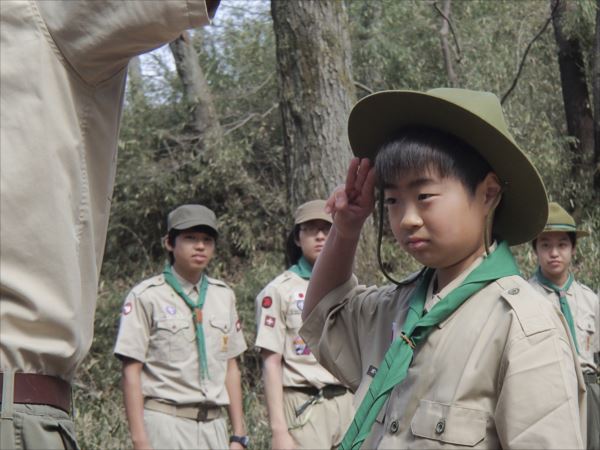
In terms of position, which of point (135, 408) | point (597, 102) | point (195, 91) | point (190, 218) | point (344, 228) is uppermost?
point (195, 91)

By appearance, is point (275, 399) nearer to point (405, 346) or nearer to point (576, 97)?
point (405, 346)

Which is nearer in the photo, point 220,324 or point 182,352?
point 182,352

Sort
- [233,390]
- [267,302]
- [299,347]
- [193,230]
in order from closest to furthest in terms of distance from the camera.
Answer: [299,347] < [267,302] < [193,230] < [233,390]

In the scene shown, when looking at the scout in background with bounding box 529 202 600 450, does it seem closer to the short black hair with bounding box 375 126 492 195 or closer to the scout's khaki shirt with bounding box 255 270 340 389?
the scout's khaki shirt with bounding box 255 270 340 389

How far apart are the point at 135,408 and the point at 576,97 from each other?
8217 mm

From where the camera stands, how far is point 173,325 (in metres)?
5.26

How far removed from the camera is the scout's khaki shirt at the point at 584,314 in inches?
257

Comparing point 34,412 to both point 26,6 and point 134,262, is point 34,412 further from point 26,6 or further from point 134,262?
point 134,262

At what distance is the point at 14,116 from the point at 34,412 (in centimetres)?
61

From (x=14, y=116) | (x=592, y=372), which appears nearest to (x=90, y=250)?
(x=14, y=116)

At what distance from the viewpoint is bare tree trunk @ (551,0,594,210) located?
442 inches

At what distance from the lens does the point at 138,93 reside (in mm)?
14398

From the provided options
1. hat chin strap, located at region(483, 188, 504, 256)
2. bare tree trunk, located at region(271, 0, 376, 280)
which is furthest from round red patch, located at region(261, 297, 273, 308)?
hat chin strap, located at region(483, 188, 504, 256)

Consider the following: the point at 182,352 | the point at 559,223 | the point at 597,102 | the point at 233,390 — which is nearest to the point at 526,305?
the point at 182,352
